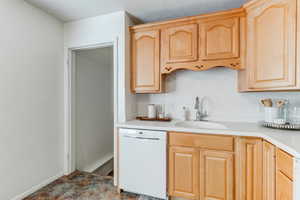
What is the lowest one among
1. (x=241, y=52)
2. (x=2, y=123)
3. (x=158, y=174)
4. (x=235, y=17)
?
(x=158, y=174)

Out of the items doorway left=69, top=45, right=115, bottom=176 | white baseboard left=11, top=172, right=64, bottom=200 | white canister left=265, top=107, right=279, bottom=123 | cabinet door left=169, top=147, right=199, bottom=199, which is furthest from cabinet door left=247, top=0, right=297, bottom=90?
white baseboard left=11, top=172, right=64, bottom=200

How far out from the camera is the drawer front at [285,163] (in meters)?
1.08

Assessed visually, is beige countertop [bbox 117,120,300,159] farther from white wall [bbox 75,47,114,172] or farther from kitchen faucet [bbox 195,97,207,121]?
white wall [bbox 75,47,114,172]

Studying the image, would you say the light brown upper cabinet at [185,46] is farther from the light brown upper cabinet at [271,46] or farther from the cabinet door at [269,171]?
the cabinet door at [269,171]

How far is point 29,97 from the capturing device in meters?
2.01

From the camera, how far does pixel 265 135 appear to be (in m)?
1.43

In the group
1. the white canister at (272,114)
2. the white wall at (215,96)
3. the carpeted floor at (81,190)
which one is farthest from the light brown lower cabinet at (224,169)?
the white wall at (215,96)

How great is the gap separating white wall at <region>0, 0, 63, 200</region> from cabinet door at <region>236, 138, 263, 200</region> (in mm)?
2439

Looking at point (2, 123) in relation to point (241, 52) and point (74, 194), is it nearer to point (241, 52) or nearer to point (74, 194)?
point (74, 194)

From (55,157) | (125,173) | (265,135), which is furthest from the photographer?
(55,157)

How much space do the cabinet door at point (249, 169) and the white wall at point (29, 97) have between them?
2.44 meters

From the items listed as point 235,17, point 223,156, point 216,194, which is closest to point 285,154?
point 223,156

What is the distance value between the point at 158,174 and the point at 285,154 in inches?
48.8

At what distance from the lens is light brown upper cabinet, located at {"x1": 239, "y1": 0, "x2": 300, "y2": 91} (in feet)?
4.98
